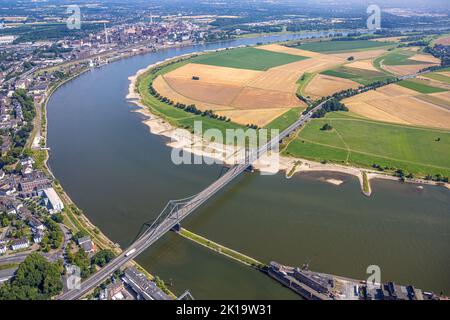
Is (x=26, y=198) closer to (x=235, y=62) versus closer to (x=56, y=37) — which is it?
(x=235, y=62)

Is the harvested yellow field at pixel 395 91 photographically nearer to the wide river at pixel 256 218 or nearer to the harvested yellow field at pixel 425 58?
the harvested yellow field at pixel 425 58

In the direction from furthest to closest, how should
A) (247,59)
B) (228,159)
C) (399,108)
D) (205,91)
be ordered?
1. (247,59)
2. (205,91)
3. (399,108)
4. (228,159)

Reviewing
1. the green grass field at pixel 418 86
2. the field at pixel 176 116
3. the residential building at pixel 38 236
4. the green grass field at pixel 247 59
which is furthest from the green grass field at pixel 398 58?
the residential building at pixel 38 236

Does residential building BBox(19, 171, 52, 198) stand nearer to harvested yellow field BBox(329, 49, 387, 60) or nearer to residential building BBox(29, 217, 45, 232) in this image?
residential building BBox(29, 217, 45, 232)

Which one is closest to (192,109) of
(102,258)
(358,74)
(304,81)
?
(304,81)

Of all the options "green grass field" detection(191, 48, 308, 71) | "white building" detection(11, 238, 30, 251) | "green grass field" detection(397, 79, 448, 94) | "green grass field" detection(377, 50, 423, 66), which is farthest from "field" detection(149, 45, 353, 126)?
"white building" detection(11, 238, 30, 251)

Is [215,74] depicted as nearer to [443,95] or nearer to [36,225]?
[443,95]
